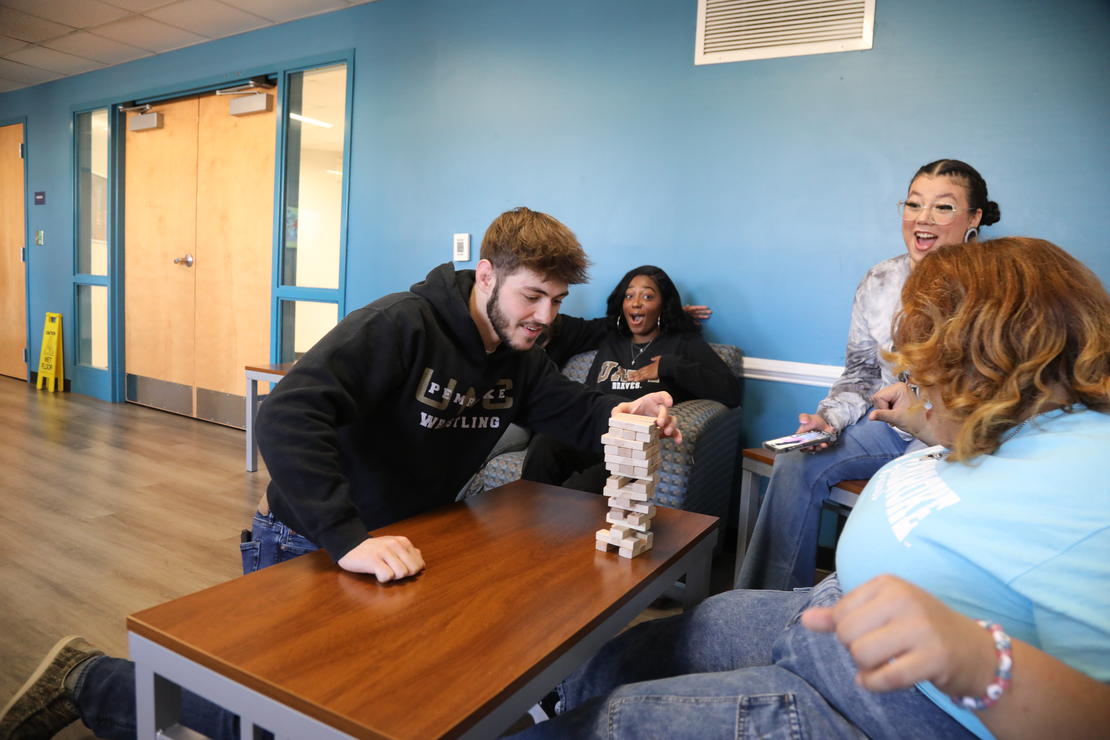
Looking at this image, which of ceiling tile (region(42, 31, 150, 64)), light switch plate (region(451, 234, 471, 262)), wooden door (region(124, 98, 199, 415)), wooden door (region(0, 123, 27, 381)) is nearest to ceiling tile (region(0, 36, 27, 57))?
ceiling tile (region(42, 31, 150, 64))

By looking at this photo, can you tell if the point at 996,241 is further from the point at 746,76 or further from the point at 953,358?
the point at 746,76

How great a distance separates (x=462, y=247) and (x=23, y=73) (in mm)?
4984

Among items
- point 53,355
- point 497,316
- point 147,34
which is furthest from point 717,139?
point 53,355

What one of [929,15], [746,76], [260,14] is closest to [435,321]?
Result: [746,76]

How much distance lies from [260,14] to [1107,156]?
4.49 metres

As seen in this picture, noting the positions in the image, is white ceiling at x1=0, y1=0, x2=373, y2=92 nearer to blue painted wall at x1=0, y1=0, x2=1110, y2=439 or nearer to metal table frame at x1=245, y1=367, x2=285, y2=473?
blue painted wall at x1=0, y1=0, x2=1110, y2=439

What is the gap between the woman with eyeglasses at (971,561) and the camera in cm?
56

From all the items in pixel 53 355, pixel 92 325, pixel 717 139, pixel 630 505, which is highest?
pixel 717 139

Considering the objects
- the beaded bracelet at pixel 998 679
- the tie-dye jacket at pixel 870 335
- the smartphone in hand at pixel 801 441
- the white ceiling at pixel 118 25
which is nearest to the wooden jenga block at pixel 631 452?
the beaded bracelet at pixel 998 679

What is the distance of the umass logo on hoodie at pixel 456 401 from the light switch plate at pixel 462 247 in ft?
7.65

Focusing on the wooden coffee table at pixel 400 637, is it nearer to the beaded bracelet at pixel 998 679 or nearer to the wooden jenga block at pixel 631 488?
the wooden jenga block at pixel 631 488

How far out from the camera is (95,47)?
515 cm

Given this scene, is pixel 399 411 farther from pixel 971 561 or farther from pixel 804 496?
pixel 804 496

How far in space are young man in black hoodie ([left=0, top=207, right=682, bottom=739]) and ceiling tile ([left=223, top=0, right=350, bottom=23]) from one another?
3.41m
